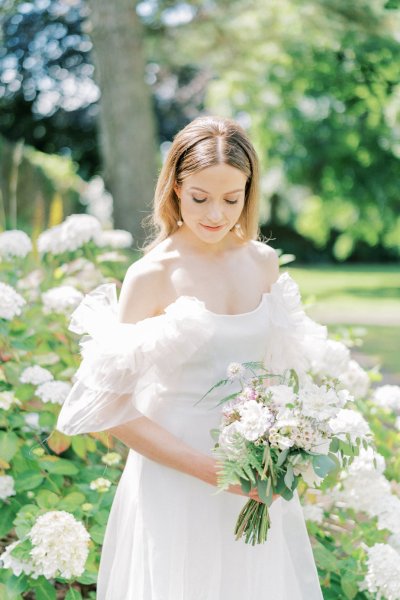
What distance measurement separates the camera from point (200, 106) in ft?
74.3

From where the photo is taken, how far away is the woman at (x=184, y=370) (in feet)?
6.82

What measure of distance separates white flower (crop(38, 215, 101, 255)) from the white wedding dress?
156 centimetres

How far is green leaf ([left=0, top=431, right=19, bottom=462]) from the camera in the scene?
9.12 feet

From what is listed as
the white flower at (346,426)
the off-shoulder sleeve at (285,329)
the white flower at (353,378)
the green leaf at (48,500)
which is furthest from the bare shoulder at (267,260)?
the white flower at (353,378)

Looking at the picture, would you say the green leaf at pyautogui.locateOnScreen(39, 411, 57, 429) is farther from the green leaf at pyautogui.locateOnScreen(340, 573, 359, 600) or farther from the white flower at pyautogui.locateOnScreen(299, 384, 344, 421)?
the white flower at pyautogui.locateOnScreen(299, 384, 344, 421)

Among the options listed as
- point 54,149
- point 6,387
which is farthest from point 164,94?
point 6,387

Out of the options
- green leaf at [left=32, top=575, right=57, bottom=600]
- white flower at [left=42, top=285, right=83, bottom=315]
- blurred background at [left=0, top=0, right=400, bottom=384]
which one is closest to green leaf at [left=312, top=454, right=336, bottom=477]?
green leaf at [left=32, top=575, right=57, bottom=600]

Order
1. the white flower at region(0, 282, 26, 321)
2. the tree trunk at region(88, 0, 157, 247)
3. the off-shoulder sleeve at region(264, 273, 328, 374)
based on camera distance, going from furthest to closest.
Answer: the tree trunk at region(88, 0, 157, 247) < the white flower at region(0, 282, 26, 321) < the off-shoulder sleeve at region(264, 273, 328, 374)

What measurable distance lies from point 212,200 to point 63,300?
58.3 inches

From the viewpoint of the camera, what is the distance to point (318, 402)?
1916 mm

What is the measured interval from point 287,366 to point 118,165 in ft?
19.5

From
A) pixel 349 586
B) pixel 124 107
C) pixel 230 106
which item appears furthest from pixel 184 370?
pixel 230 106

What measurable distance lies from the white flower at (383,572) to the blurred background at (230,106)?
1.49 meters

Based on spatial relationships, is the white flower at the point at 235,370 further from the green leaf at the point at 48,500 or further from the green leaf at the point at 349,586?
the green leaf at the point at 349,586
